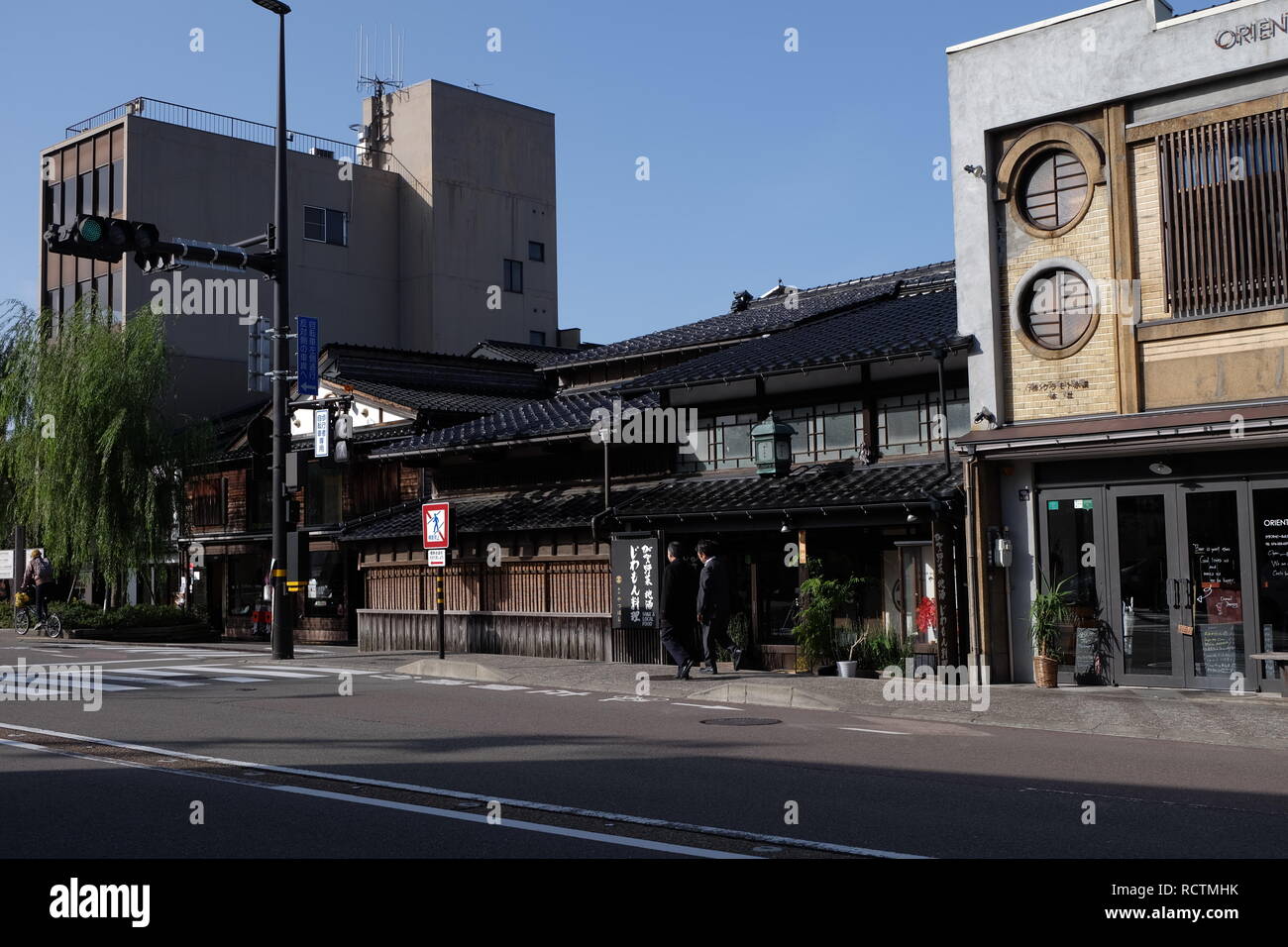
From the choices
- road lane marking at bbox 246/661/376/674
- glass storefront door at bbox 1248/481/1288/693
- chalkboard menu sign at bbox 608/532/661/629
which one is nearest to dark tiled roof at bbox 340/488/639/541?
chalkboard menu sign at bbox 608/532/661/629

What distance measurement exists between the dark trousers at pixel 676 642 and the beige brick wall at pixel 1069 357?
5.93 metres

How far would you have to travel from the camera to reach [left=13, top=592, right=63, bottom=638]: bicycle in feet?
100

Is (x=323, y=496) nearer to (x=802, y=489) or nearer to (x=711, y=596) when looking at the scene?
(x=802, y=489)

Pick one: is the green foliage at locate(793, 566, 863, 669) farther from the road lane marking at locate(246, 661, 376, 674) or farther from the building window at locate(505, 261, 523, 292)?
the building window at locate(505, 261, 523, 292)

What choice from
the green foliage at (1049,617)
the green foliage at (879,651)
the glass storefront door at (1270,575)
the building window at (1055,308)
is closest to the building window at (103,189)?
the green foliage at (879,651)

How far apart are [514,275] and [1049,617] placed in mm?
41007

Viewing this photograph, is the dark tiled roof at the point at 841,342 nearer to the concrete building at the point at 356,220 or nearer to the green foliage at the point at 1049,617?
the green foliage at the point at 1049,617

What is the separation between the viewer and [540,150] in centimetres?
5628

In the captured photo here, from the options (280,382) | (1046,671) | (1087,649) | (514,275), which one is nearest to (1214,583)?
(1087,649)

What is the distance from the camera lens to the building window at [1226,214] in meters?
16.0

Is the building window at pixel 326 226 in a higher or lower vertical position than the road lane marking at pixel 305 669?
higher

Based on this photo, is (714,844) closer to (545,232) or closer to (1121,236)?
(1121,236)

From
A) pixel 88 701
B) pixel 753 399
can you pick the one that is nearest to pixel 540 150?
pixel 753 399

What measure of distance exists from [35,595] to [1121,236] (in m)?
27.0
